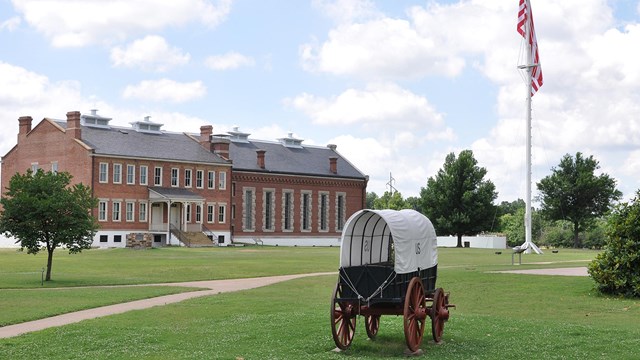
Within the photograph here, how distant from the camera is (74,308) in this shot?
2389 centimetres

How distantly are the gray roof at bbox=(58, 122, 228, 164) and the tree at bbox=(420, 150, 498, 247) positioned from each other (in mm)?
25343

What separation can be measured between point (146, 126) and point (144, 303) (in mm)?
59636

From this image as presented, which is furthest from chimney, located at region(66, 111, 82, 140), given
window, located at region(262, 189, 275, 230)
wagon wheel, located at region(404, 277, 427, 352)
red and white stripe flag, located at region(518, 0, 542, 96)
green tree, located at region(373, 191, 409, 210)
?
wagon wheel, located at region(404, 277, 427, 352)

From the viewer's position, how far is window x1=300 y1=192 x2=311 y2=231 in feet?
310

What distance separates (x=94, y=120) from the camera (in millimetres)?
79688

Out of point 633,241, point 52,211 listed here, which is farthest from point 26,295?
point 633,241

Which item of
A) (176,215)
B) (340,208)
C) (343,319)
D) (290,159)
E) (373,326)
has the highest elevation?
(290,159)

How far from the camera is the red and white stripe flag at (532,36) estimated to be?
58.4 m

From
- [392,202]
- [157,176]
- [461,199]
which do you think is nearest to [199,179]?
[157,176]

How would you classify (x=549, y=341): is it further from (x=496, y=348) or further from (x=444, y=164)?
(x=444, y=164)

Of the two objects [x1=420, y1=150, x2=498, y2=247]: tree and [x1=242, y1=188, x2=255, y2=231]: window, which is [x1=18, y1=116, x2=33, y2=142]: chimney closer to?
[x1=242, y1=188, x2=255, y2=231]: window

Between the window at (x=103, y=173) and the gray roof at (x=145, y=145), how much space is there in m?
1.11

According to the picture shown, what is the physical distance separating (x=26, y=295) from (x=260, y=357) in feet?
49.2

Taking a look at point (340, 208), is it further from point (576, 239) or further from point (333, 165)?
point (576, 239)
